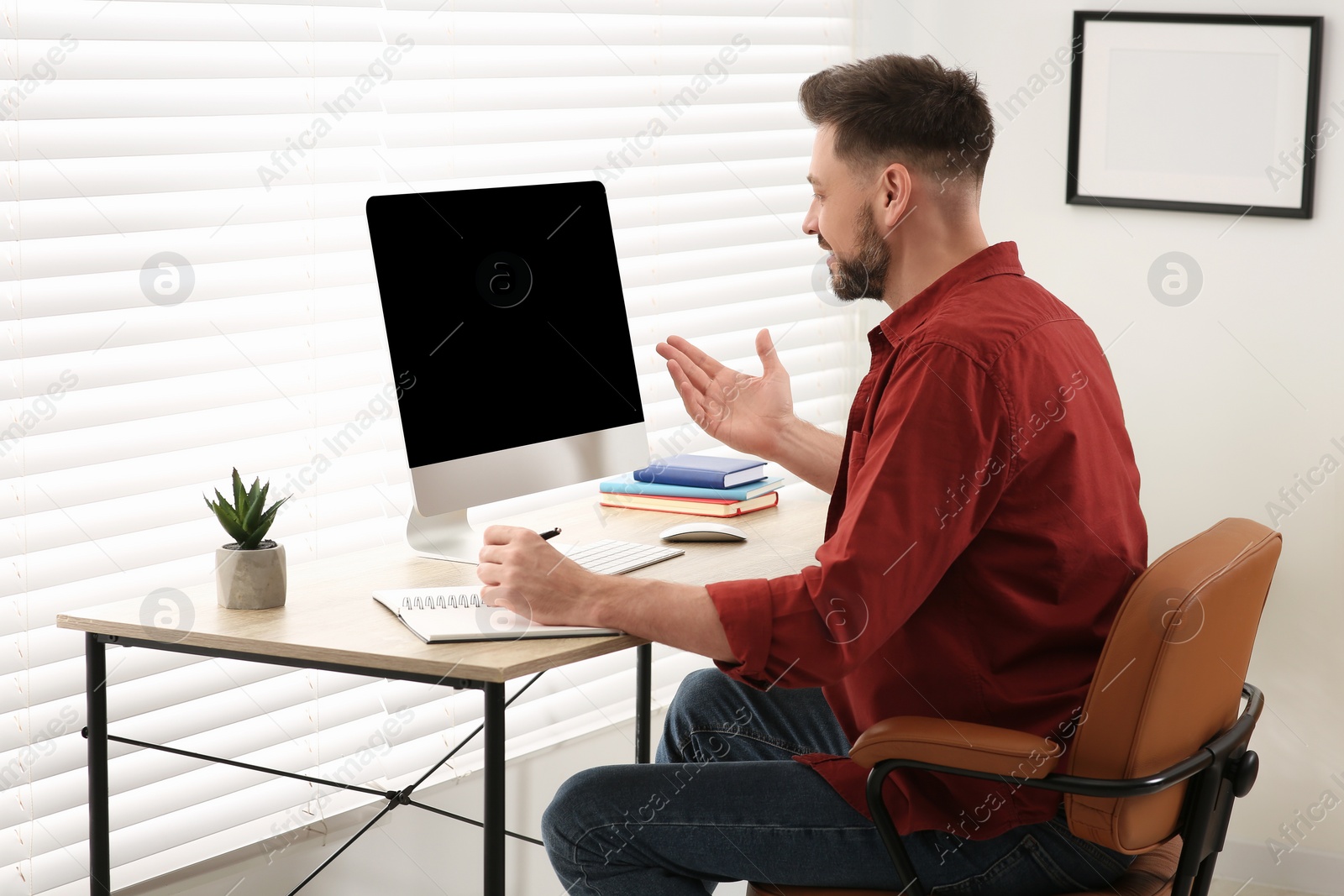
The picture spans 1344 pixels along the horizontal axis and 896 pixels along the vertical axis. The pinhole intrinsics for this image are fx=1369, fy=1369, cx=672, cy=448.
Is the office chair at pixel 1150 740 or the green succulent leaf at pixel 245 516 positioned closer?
the office chair at pixel 1150 740

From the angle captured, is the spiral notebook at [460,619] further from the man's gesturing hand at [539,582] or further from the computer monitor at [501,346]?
the computer monitor at [501,346]

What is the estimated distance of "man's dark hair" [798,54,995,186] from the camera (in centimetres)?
181

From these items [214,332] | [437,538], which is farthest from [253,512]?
[214,332]

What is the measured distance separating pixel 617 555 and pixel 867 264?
0.54 meters

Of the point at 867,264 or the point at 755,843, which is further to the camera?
the point at 867,264

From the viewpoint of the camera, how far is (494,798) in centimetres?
162

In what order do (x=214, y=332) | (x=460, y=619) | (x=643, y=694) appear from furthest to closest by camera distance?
(x=643, y=694) → (x=214, y=332) → (x=460, y=619)

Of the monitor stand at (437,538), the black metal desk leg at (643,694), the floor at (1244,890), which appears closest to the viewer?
the monitor stand at (437,538)

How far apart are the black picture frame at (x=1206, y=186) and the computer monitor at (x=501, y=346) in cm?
135

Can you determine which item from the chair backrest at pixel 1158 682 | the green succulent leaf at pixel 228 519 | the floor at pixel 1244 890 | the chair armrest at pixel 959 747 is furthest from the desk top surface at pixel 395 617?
the floor at pixel 1244 890

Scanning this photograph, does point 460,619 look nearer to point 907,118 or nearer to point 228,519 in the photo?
point 228,519

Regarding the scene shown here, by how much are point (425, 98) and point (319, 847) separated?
1297mm

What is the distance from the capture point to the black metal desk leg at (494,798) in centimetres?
161

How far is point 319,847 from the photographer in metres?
2.31
